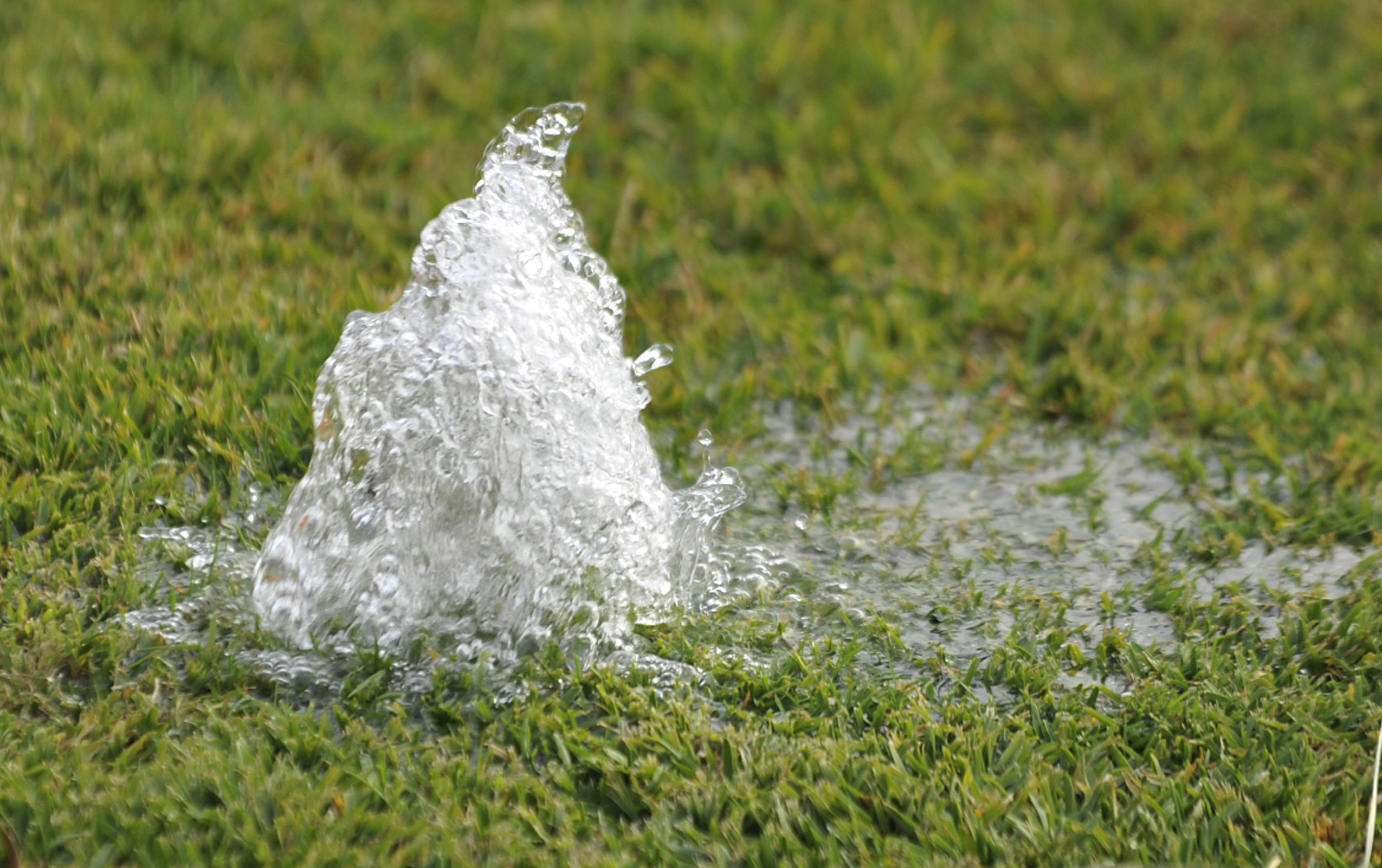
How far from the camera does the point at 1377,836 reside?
2.18m

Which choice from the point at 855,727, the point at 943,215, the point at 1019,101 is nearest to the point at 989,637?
the point at 855,727

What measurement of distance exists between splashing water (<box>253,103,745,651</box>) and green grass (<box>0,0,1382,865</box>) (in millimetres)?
129

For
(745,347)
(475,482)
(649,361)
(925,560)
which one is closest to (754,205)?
(745,347)

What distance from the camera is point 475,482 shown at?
7.94 feet

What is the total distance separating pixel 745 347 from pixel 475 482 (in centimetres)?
127

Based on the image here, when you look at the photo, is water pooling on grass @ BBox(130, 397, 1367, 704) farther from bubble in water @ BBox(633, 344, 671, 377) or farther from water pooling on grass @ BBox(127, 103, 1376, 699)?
bubble in water @ BBox(633, 344, 671, 377)

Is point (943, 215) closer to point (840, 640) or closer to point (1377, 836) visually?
point (840, 640)

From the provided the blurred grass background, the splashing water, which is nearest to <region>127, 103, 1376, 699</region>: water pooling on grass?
the splashing water

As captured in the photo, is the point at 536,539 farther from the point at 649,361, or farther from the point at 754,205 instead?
the point at 754,205

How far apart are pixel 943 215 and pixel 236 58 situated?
225cm

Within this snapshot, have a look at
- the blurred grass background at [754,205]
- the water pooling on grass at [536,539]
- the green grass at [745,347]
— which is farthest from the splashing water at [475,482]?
the blurred grass background at [754,205]

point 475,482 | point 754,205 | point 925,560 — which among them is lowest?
point 925,560

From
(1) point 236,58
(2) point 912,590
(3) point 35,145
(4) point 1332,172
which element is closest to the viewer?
(2) point 912,590

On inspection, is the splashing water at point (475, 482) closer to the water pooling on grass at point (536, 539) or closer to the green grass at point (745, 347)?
the water pooling on grass at point (536, 539)
